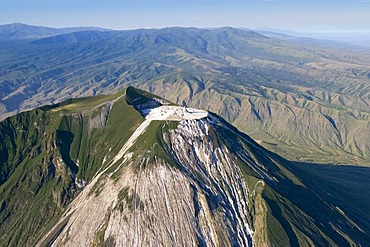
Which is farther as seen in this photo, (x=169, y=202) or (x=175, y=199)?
(x=175, y=199)

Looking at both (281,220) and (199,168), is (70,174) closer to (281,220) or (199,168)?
(199,168)

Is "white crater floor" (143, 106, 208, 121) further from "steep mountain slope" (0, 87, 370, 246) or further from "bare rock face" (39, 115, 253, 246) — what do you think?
"bare rock face" (39, 115, 253, 246)

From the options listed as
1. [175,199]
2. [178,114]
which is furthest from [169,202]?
[178,114]

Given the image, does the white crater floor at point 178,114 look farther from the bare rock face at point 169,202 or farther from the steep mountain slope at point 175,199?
the bare rock face at point 169,202

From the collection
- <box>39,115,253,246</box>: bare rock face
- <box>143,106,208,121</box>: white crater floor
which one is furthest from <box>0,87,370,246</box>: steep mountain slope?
<box>143,106,208,121</box>: white crater floor

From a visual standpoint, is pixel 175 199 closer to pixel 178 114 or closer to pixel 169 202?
pixel 169 202

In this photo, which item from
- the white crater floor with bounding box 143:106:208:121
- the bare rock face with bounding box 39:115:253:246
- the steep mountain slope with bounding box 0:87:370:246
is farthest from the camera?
the white crater floor with bounding box 143:106:208:121
